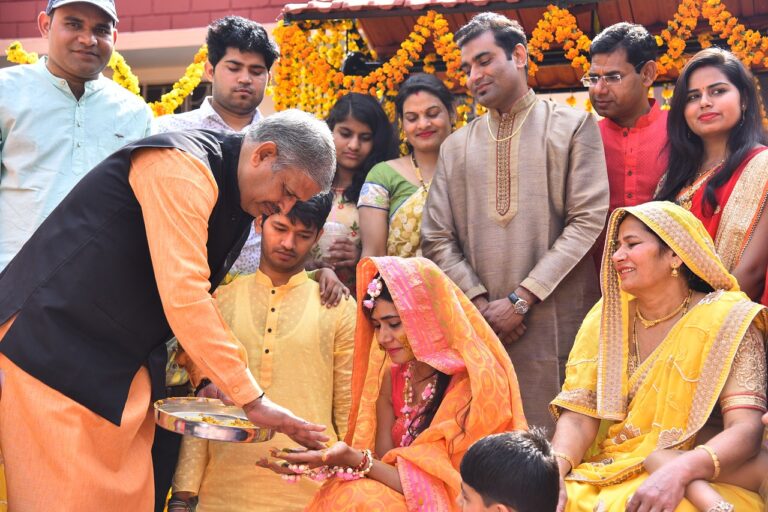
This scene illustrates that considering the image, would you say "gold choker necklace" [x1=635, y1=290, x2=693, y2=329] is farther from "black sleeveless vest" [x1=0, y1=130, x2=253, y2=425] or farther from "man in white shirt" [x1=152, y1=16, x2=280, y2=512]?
"man in white shirt" [x1=152, y1=16, x2=280, y2=512]

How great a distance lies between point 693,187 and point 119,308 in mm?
2631

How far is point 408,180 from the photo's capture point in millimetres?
5438

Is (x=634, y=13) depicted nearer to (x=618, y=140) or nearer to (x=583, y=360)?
(x=618, y=140)

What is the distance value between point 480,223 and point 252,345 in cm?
127

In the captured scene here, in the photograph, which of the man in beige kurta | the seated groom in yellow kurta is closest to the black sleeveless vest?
the seated groom in yellow kurta

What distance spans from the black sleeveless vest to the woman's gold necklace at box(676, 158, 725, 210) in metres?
2.20

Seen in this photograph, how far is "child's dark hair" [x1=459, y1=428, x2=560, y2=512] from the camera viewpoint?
321 centimetres

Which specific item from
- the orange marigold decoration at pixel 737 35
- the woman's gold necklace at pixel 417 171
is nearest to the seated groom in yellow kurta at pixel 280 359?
the woman's gold necklace at pixel 417 171

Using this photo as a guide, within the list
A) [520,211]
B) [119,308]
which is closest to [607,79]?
[520,211]

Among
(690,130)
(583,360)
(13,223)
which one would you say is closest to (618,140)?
(690,130)

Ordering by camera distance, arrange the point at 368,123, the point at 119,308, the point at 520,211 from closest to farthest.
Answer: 1. the point at 119,308
2. the point at 520,211
3. the point at 368,123

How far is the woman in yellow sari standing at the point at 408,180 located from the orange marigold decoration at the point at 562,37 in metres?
1.46

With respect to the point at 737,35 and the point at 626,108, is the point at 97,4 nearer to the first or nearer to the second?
Result: the point at 626,108

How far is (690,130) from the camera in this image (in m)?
4.79
